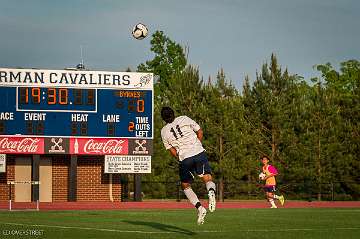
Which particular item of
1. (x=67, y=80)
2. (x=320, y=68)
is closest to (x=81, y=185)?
(x=67, y=80)

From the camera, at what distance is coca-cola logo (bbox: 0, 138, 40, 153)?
42312 millimetres

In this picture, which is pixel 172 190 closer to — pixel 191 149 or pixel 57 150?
pixel 57 150

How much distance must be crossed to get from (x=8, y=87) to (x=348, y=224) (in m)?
25.9

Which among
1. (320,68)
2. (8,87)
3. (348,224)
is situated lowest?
(348,224)

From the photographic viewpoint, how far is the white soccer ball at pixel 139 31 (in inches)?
1551

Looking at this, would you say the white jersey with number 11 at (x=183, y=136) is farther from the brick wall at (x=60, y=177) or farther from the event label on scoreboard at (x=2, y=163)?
the brick wall at (x=60, y=177)

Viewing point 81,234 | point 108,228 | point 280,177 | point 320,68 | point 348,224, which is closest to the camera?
point 81,234

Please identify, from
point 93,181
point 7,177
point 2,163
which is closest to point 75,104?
point 2,163

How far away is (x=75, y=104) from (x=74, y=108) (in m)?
0.21

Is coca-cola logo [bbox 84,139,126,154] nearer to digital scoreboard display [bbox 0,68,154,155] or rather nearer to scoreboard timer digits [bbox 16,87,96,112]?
digital scoreboard display [bbox 0,68,154,155]

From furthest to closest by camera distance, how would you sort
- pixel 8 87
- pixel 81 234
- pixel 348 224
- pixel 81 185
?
1. pixel 81 185
2. pixel 8 87
3. pixel 348 224
4. pixel 81 234

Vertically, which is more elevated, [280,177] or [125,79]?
[125,79]

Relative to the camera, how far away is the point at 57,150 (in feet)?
141

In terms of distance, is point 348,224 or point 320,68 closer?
point 348,224
